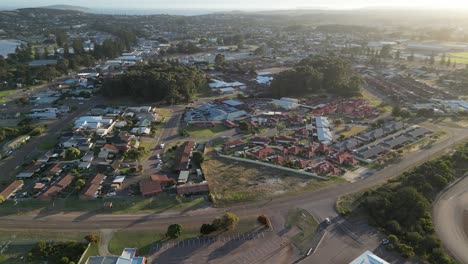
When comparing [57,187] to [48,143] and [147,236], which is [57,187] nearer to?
[147,236]

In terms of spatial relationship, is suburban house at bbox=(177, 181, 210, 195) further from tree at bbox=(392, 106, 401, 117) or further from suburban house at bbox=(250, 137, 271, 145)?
tree at bbox=(392, 106, 401, 117)

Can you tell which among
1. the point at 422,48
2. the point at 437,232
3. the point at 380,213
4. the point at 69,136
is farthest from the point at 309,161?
the point at 422,48

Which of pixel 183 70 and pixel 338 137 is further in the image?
pixel 183 70

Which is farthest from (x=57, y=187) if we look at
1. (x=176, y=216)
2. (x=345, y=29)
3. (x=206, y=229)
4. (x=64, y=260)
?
(x=345, y=29)

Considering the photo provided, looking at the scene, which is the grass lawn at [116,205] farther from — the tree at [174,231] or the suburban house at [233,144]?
the suburban house at [233,144]

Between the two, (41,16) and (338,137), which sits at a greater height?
(41,16)

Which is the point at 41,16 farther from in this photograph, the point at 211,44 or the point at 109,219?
the point at 109,219
